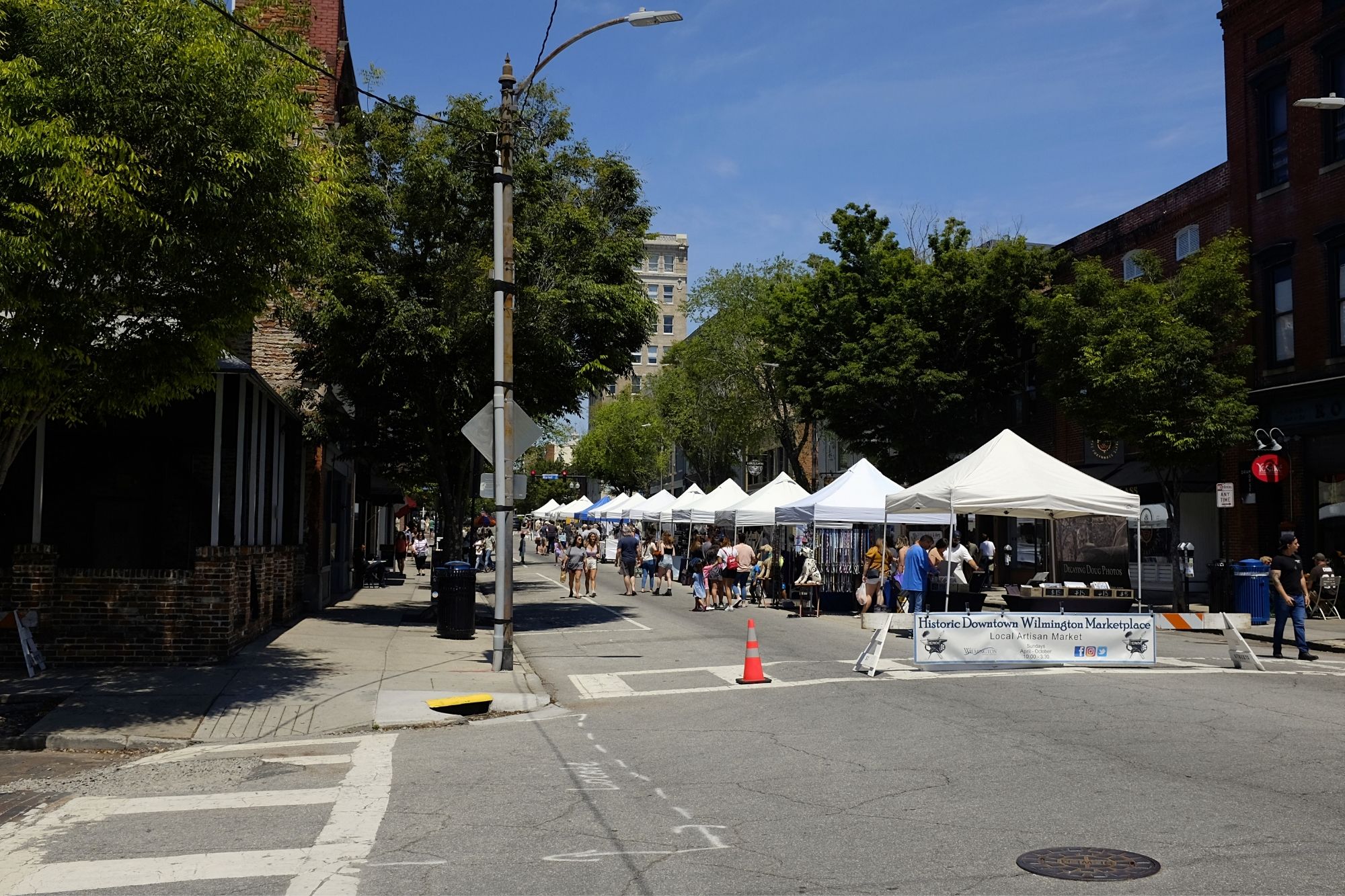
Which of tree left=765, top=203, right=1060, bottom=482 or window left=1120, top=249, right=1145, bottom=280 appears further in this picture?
tree left=765, top=203, right=1060, bottom=482

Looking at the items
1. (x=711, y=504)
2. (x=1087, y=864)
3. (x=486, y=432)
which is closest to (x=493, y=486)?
(x=486, y=432)

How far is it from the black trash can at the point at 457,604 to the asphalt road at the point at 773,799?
7.19 meters

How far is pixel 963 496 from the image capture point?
20047 millimetres

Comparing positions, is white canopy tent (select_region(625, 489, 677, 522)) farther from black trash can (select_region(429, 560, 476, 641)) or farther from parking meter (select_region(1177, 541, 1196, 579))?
black trash can (select_region(429, 560, 476, 641))

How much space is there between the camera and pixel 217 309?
436 inches

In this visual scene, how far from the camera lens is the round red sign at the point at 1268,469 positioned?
24.8 meters

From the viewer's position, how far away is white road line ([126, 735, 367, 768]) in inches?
384

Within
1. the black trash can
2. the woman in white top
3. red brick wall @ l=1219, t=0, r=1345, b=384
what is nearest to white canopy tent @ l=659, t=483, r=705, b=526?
the woman in white top

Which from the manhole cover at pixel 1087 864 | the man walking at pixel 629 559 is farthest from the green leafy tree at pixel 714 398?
the manhole cover at pixel 1087 864

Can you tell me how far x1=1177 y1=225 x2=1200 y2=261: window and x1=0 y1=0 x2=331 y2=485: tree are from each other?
78.6ft

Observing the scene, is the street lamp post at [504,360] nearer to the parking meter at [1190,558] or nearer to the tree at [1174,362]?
the tree at [1174,362]

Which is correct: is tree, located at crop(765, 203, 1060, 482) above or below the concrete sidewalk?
above

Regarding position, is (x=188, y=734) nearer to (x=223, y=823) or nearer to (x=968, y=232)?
(x=223, y=823)

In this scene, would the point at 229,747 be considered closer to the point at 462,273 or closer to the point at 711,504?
the point at 462,273
